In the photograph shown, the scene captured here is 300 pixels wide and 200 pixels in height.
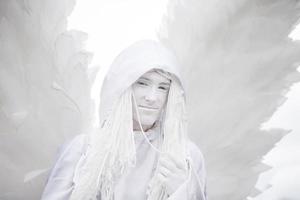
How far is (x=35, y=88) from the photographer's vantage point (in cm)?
167

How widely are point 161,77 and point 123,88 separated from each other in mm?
102

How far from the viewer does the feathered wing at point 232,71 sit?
171cm

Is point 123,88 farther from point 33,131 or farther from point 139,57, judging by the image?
point 33,131

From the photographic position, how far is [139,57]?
1.34 metres

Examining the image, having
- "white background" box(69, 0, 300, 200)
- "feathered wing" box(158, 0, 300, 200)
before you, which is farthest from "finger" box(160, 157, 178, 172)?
"white background" box(69, 0, 300, 200)

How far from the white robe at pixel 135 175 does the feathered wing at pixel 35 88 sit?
0.31 metres

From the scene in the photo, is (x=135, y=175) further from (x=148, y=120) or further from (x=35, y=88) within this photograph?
(x=35, y=88)

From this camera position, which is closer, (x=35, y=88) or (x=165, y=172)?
(x=165, y=172)

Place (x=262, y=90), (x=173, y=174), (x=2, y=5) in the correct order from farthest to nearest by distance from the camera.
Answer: (x=262, y=90), (x=2, y=5), (x=173, y=174)

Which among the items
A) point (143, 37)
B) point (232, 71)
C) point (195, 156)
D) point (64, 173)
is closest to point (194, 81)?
point (232, 71)

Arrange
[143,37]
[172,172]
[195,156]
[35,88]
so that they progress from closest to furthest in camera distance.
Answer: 1. [172,172]
2. [195,156]
3. [35,88]
4. [143,37]

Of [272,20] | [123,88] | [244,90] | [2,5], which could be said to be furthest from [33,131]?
[272,20]

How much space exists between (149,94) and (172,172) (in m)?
0.20

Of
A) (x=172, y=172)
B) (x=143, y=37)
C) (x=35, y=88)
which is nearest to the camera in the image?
(x=172, y=172)
